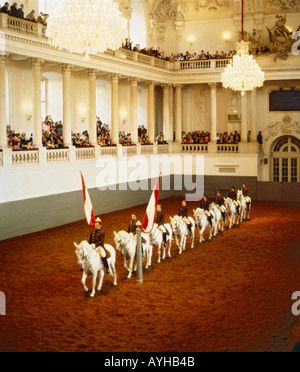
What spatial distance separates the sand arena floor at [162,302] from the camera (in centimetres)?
1035

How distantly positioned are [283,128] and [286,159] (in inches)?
89.0

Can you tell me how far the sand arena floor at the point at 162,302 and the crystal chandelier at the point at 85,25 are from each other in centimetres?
693

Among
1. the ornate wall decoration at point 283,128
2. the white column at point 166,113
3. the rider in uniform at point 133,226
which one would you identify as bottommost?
the rider in uniform at point 133,226

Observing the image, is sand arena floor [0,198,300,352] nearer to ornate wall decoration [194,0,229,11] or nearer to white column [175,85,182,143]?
white column [175,85,182,143]

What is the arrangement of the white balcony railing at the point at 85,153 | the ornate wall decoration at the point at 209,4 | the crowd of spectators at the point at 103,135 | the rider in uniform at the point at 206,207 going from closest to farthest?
the rider in uniform at the point at 206,207 → the white balcony railing at the point at 85,153 → the crowd of spectators at the point at 103,135 → the ornate wall decoration at the point at 209,4

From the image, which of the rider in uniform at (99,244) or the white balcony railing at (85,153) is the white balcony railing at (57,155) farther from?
the rider in uniform at (99,244)

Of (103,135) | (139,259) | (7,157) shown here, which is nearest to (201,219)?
(139,259)

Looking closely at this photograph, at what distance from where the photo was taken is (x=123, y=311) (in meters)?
12.1

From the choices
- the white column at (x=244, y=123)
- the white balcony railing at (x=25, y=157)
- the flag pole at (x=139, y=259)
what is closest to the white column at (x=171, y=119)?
the white column at (x=244, y=123)

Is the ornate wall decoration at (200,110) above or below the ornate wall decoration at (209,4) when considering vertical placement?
below

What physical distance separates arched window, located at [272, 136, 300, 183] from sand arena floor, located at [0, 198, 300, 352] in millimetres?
17000

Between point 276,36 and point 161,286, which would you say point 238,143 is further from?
point 161,286

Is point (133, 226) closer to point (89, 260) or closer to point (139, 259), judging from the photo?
point (139, 259)

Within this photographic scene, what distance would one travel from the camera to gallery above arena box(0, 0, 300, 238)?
27.2 m
